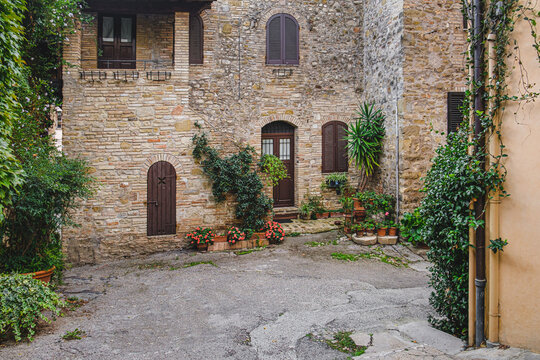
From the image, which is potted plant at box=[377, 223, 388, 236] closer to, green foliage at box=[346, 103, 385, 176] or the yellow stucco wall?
green foliage at box=[346, 103, 385, 176]

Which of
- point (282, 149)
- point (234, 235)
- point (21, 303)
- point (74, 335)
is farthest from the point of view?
point (282, 149)

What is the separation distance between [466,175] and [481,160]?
0.22 m

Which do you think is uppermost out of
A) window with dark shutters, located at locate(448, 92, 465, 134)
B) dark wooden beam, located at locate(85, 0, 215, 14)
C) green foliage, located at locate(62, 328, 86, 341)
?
dark wooden beam, located at locate(85, 0, 215, 14)

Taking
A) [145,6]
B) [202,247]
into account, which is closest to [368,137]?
[202,247]

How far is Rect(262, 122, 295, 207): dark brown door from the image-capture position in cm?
1141

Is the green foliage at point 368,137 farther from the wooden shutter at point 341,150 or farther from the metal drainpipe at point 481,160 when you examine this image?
the metal drainpipe at point 481,160

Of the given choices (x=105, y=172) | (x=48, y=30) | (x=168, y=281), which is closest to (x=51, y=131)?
(x=105, y=172)

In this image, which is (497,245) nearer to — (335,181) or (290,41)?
(335,181)

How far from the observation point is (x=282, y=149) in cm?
1158

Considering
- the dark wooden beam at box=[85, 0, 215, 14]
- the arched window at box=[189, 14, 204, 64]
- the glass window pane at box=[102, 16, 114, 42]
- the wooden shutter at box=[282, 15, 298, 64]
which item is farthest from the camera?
the wooden shutter at box=[282, 15, 298, 64]

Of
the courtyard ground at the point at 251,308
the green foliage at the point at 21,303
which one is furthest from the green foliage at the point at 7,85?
the courtyard ground at the point at 251,308

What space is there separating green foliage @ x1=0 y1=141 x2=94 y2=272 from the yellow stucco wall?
20.8ft

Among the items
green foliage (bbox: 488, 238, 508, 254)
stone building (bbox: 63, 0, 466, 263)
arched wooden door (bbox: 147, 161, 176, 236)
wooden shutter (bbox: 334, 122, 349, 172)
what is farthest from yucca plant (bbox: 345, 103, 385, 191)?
green foliage (bbox: 488, 238, 508, 254)

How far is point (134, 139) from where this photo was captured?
9.44 meters
